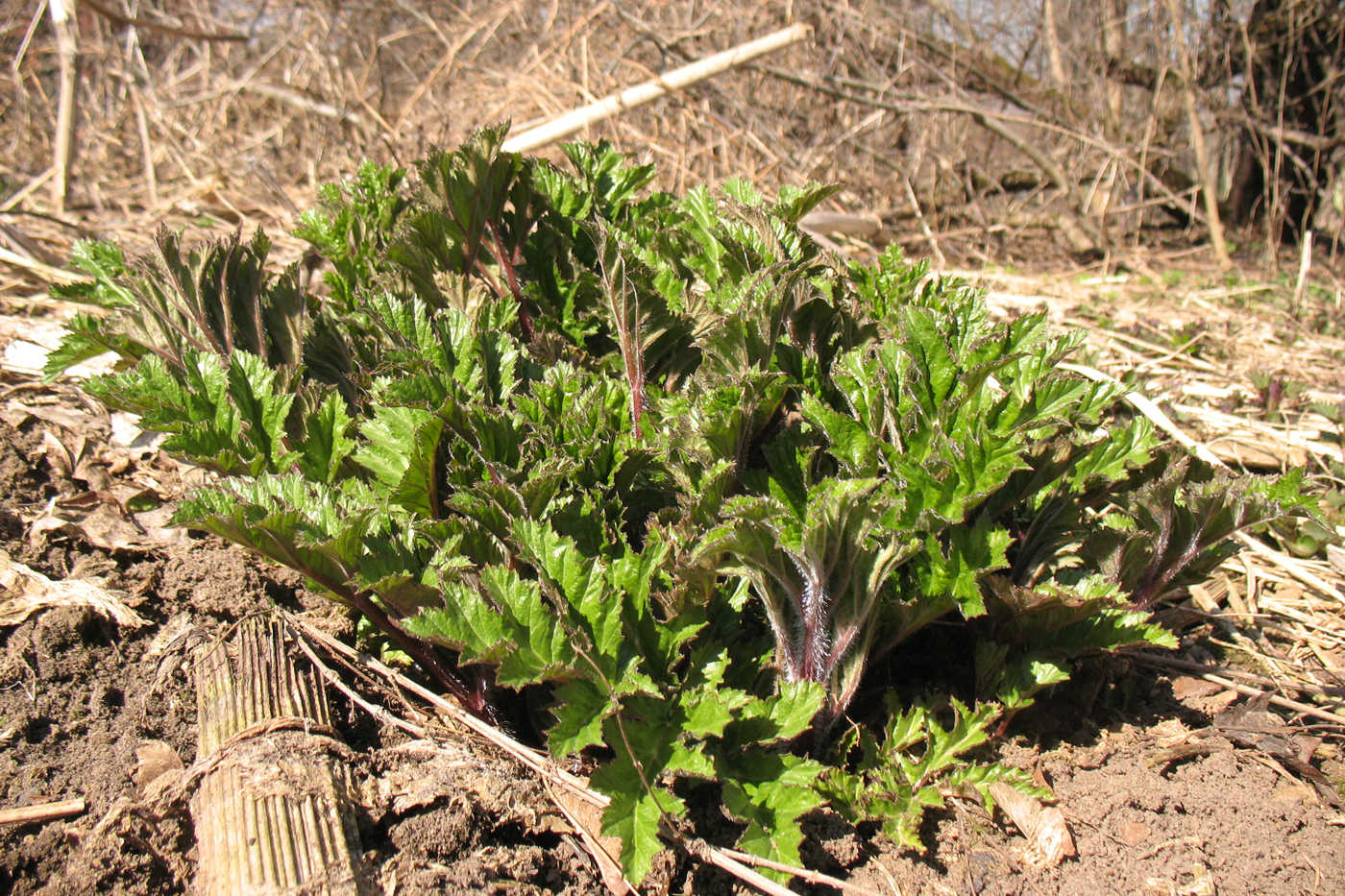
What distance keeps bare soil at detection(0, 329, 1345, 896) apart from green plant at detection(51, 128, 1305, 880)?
0.17m

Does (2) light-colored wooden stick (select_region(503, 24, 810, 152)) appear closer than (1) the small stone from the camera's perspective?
No

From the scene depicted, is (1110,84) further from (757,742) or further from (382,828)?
(382,828)

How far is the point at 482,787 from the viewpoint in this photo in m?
2.08

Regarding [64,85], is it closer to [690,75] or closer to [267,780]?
[690,75]

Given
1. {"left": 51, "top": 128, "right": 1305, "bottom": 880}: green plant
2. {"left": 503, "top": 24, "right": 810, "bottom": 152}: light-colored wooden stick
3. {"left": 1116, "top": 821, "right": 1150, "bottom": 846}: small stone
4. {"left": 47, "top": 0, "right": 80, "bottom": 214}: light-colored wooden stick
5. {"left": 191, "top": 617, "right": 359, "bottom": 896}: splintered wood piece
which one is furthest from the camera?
{"left": 503, "top": 24, "right": 810, "bottom": 152}: light-colored wooden stick

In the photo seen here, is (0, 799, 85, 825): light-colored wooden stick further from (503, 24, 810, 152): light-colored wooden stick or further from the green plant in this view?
(503, 24, 810, 152): light-colored wooden stick

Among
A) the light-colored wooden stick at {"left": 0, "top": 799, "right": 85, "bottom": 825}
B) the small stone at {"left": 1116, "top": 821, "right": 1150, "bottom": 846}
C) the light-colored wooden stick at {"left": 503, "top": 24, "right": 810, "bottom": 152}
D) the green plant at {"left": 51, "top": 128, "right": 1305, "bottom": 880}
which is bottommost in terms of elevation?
the small stone at {"left": 1116, "top": 821, "right": 1150, "bottom": 846}

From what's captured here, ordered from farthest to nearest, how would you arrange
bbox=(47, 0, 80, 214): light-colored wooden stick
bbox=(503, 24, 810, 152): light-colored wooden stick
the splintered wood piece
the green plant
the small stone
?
bbox=(503, 24, 810, 152): light-colored wooden stick, bbox=(47, 0, 80, 214): light-colored wooden stick, the small stone, the green plant, the splintered wood piece

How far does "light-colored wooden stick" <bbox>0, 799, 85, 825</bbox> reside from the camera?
1.96 meters

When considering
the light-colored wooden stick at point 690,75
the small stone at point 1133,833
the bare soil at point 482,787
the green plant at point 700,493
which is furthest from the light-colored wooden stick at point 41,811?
the light-colored wooden stick at point 690,75

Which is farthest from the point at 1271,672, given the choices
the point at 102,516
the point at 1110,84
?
the point at 1110,84

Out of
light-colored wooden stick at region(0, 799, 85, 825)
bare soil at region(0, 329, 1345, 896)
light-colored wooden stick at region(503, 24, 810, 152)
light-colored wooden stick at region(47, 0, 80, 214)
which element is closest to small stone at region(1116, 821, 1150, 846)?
bare soil at region(0, 329, 1345, 896)

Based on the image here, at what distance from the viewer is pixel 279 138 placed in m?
7.61

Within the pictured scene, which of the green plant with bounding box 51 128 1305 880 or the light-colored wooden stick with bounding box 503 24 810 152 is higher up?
the light-colored wooden stick with bounding box 503 24 810 152
